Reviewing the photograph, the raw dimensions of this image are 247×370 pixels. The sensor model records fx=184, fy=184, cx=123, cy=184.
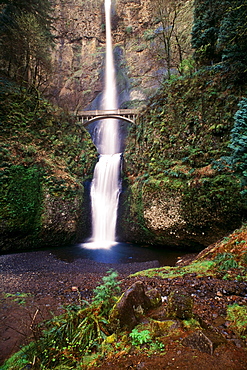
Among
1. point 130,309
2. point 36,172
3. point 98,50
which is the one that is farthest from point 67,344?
point 98,50

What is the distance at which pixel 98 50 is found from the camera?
31.3 metres

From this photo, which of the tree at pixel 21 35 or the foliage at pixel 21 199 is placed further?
the tree at pixel 21 35

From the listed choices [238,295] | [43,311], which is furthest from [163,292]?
[43,311]

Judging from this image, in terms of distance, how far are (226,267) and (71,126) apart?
13.9 m

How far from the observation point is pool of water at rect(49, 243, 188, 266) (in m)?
8.43

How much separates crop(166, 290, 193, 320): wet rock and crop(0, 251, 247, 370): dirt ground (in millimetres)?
253

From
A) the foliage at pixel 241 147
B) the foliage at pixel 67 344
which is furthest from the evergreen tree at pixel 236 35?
the foliage at pixel 67 344

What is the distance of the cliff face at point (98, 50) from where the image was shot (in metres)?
27.3

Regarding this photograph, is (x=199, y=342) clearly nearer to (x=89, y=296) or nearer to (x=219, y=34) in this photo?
(x=89, y=296)

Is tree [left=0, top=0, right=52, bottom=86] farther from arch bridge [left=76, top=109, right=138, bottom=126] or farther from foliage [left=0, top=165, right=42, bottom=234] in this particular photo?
foliage [left=0, top=165, right=42, bottom=234]

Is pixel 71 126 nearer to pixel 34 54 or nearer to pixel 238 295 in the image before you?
pixel 34 54

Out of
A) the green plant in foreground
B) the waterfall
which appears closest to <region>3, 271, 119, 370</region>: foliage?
the green plant in foreground

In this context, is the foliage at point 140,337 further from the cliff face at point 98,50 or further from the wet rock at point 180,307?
the cliff face at point 98,50

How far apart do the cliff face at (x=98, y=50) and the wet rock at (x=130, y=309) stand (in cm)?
2664
